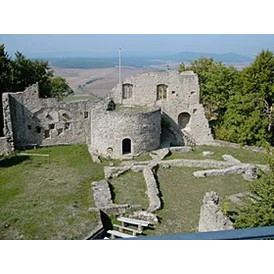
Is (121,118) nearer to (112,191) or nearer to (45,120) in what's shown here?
(45,120)

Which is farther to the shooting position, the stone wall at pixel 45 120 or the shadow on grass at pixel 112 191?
the stone wall at pixel 45 120

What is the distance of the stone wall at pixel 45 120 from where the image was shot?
2178 cm

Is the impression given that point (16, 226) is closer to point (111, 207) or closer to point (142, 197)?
point (111, 207)

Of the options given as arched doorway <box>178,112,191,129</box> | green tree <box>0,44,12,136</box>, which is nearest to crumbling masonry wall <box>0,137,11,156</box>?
green tree <box>0,44,12,136</box>

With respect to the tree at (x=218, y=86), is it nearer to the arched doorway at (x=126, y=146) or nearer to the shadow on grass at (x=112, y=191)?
the arched doorway at (x=126, y=146)

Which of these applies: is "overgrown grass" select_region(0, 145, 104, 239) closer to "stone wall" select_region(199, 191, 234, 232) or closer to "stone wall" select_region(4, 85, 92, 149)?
"stone wall" select_region(4, 85, 92, 149)

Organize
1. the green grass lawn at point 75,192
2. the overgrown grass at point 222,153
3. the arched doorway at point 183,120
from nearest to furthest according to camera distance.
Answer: the green grass lawn at point 75,192 < the overgrown grass at point 222,153 < the arched doorway at point 183,120

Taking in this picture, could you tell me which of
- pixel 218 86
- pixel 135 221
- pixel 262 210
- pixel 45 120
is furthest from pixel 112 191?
pixel 218 86

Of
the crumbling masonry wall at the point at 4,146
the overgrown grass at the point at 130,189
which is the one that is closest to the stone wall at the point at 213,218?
the overgrown grass at the point at 130,189

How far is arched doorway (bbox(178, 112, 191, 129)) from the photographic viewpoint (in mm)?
24578

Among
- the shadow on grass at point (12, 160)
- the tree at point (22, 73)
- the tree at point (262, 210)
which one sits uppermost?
the tree at point (22, 73)
